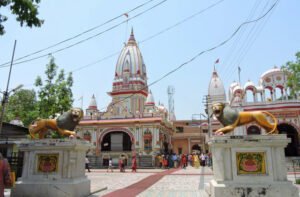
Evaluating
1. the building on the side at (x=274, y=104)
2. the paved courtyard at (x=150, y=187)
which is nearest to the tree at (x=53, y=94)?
the paved courtyard at (x=150, y=187)

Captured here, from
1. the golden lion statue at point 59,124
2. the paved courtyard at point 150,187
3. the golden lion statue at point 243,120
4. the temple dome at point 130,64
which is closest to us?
the golden lion statue at point 243,120

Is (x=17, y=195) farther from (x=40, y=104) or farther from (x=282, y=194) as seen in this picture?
(x=40, y=104)

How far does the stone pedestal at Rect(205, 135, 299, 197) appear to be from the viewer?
692 centimetres

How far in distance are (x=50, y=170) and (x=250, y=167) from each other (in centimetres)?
603

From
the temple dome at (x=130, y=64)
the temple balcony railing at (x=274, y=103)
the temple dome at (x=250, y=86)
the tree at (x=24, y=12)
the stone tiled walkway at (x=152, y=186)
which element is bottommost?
the stone tiled walkway at (x=152, y=186)

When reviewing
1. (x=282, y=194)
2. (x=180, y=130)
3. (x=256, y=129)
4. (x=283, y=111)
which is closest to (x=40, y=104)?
(x=282, y=194)

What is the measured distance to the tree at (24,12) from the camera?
6.91m

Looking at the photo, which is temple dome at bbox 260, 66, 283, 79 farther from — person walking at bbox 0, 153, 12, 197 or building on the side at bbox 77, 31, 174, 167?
person walking at bbox 0, 153, 12, 197

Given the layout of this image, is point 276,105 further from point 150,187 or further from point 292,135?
point 150,187

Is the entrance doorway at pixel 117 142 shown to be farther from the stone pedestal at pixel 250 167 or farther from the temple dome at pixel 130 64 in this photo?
the stone pedestal at pixel 250 167

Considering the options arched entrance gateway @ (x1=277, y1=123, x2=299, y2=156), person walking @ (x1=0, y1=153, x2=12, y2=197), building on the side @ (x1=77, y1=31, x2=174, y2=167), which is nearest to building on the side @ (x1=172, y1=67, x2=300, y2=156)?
arched entrance gateway @ (x1=277, y1=123, x2=299, y2=156)

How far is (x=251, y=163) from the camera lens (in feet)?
23.7

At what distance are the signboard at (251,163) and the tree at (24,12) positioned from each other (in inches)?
268

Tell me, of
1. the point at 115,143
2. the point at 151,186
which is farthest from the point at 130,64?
the point at 151,186
